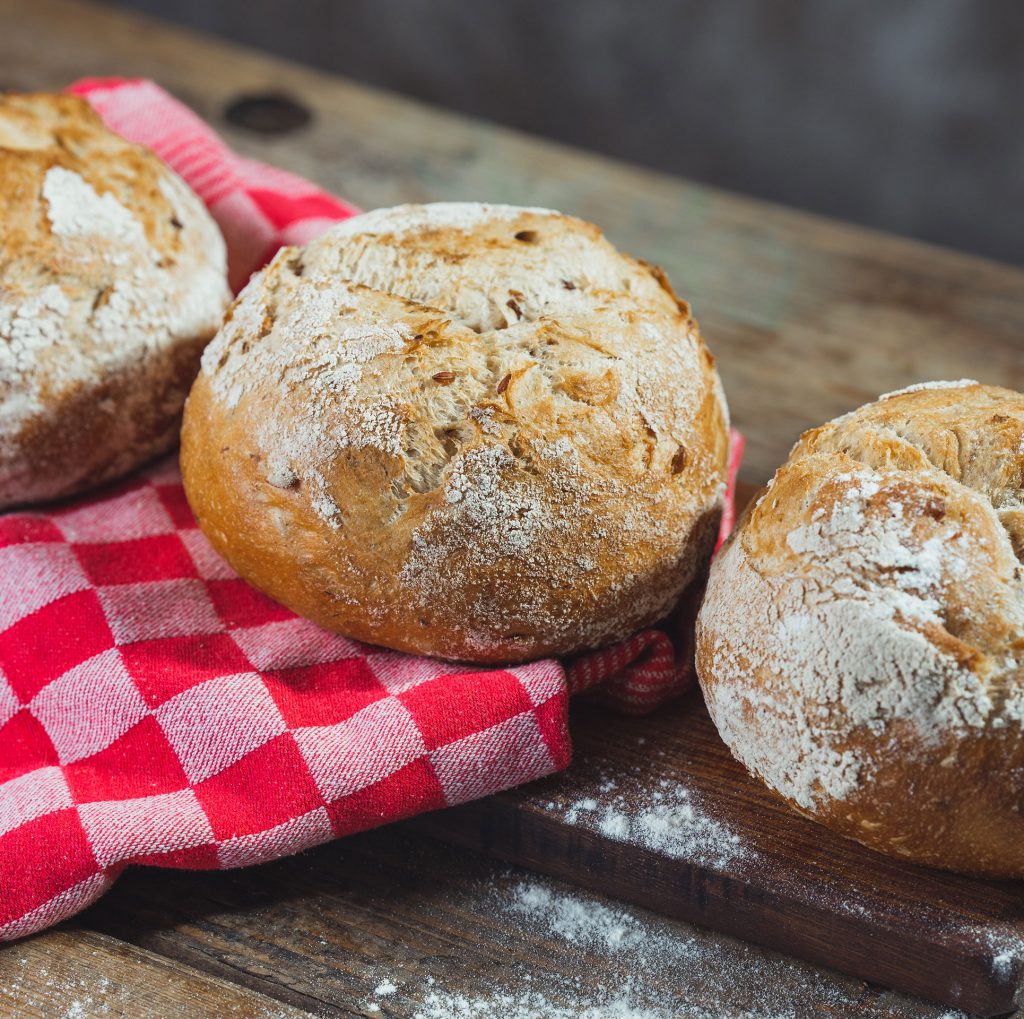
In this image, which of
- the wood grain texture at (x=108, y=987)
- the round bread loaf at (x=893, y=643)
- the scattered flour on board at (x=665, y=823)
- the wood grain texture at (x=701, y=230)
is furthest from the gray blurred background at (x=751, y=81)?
the wood grain texture at (x=108, y=987)

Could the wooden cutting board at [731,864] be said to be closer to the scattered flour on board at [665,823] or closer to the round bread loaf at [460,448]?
the scattered flour on board at [665,823]

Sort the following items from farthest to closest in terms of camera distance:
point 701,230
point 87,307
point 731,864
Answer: point 701,230 < point 87,307 < point 731,864

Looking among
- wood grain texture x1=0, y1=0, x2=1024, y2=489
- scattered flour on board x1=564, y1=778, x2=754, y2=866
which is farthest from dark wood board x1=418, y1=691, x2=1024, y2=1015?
wood grain texture x1=0, y1=0, x2=1024, y2=489

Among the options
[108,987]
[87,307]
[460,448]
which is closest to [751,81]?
[87,307]

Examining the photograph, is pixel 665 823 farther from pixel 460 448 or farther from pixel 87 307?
pixel 87 307

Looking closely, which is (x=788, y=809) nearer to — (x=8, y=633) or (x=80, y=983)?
(x=80, y=983)

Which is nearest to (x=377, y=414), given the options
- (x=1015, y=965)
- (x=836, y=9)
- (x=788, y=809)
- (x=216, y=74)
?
(x=788, y=809)

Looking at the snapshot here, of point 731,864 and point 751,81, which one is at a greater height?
point 751,81
